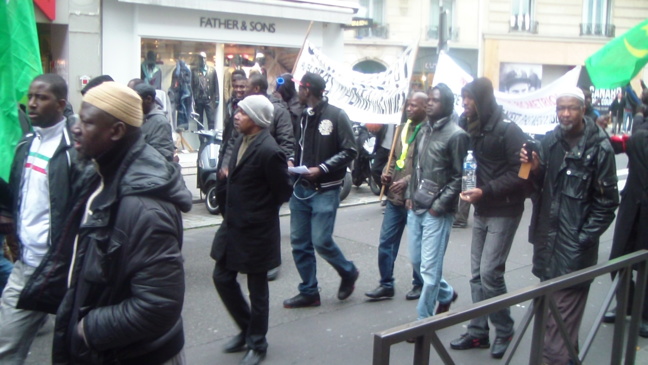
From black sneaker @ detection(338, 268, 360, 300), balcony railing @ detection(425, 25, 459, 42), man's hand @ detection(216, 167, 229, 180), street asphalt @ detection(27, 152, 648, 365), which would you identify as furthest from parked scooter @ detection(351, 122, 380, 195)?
balcony railing @ detection(425, 25, 459, 42)

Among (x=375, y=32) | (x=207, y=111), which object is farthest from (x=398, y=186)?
→ (x=375, y=32)

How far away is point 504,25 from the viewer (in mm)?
31141

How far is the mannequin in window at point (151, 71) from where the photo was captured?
14242mm

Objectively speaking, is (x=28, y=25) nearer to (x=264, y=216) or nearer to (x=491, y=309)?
(x=264, y=216)

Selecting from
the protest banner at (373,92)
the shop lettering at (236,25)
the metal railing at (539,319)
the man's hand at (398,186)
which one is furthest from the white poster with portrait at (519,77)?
the metal railing at (539,319)

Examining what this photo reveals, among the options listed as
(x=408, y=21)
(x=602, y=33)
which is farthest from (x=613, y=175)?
(x=602, y=33)

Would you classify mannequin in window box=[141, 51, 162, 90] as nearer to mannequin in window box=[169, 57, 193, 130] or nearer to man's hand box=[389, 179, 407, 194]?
mannequin in window box=[169, 57, 193, 130]

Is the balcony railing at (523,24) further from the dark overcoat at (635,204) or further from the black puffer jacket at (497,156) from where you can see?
the black puffer jacket at (497,156)

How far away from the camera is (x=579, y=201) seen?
4.38 meters

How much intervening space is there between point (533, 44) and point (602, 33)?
3.67 metres

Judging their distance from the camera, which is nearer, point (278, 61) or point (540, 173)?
point (540, 173)

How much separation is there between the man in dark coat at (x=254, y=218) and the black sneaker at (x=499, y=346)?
1560 millimetres

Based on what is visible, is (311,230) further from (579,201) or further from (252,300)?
(579,201)

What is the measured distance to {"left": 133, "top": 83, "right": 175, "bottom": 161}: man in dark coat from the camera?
19.6ft
